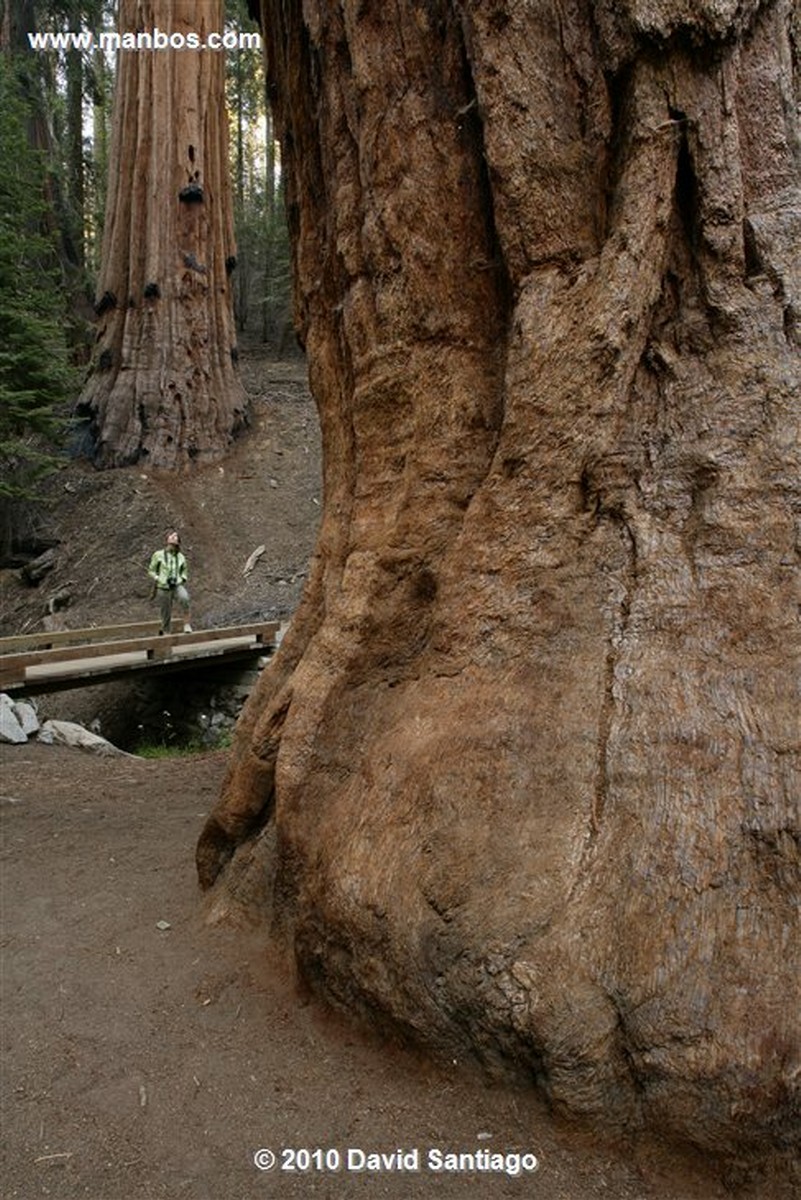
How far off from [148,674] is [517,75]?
32.0 feet

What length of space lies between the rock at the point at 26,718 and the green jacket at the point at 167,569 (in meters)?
3.49

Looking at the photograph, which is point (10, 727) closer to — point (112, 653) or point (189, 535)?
point (112, 653)

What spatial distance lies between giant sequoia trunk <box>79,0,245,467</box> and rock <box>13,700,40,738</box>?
30.3 ft

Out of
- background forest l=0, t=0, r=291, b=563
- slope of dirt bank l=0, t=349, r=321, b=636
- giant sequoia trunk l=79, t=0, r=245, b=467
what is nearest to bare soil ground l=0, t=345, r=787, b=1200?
background forest l=0, t=0, r=291, b=563

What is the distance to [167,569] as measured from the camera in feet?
42.2

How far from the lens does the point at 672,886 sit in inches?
105

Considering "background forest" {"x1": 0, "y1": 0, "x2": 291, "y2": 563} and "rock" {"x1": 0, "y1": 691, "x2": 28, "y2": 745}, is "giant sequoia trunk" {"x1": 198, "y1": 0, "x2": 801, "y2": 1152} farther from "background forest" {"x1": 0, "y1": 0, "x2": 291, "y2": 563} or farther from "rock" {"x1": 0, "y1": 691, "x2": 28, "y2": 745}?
"background forest" {"x1": 0, "y1": 0, "x2": 291, "y2": 563}

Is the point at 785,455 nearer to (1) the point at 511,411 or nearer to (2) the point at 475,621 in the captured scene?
(1) the point at 511,411

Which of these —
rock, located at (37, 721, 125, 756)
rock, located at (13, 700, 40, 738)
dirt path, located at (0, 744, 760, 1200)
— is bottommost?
rock, located at (37, 721, 125, 756)

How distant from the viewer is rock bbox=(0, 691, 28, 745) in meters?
9.01

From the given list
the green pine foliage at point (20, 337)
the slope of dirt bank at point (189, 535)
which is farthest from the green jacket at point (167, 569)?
the green pine foliage at point (20, 337)

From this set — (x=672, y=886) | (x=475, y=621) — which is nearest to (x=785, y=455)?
(x=475, y=621)

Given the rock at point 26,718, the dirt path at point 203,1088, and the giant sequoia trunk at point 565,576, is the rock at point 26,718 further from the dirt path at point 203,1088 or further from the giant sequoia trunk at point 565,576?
the giant sequoia trunk at point 565,576

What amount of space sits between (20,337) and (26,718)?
745 cm
